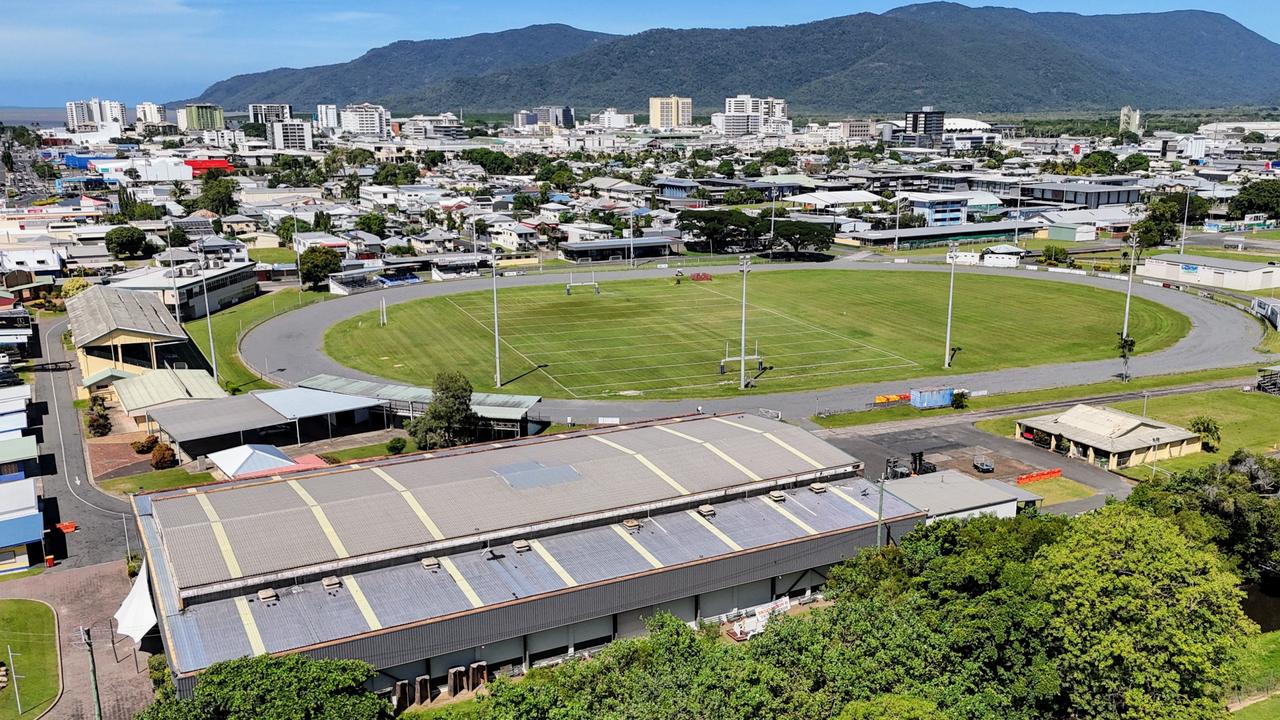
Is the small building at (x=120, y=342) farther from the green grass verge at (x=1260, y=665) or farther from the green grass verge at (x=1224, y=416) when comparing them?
the green grass verge at (x=1260, y=665)

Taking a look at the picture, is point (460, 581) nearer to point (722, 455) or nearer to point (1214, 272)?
point (722, 455)

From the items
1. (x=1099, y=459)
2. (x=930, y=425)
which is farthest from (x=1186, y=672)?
(x=930, y=425)

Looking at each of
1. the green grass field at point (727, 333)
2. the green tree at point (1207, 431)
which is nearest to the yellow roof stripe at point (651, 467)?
the green grass field at point (727, 333)

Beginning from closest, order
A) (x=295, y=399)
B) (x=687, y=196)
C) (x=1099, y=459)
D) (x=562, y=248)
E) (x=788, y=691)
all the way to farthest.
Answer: (x=788, y=691) → (x=1099, y=459) → (x=295, y=399) → (x=562, y=248) → (x=687, y=196)

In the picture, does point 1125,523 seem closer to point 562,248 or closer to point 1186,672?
point 1186,672

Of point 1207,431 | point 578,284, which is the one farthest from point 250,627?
point 578,284

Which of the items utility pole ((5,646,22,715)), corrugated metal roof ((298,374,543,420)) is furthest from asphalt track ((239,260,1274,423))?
utility pole ((5,646,22,715))
